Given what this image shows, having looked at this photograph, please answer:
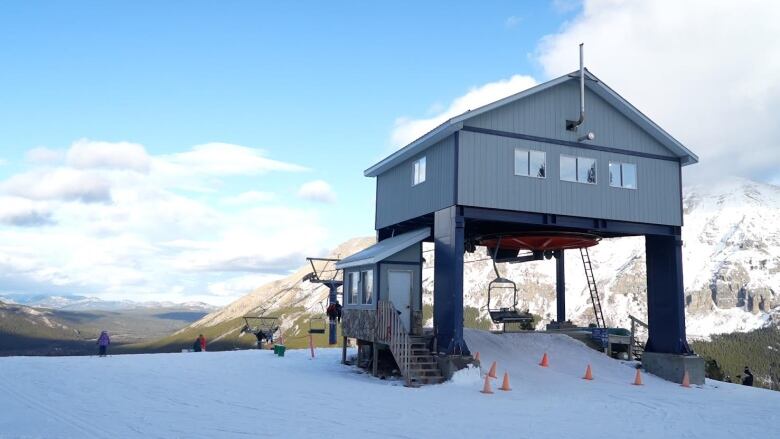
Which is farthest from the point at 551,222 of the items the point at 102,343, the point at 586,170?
the point at 102,343

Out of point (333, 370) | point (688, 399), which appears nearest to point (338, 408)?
point (333, 370)

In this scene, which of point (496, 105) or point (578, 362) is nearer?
point (496, 105)

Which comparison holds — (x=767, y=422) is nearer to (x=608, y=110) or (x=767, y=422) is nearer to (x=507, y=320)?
(x=507, y=320)

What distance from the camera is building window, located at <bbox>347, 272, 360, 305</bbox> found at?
94.3ft

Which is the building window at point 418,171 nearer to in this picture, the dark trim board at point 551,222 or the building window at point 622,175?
the dark trim board at point 551,222

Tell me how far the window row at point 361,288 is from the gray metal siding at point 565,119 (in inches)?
293

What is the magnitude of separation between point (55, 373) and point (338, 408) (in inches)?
503

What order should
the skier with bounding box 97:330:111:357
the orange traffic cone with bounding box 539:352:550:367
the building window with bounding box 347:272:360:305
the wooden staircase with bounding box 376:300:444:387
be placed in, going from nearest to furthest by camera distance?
the wooden staircase with bounding box 376:300:444:387, the orange traffic cone with bounding box 539:352:550:367, the building window with bounding box 347:272:360:305, the skier with bounding box 97:330:111:357

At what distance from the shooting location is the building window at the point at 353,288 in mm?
28734

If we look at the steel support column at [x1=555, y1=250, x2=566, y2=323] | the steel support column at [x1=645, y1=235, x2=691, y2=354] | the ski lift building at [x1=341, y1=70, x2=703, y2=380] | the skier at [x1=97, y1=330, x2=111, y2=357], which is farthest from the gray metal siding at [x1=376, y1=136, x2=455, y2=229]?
the skier at [x1=97, y1=330, x2=111, y2=357]

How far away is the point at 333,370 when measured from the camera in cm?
2752

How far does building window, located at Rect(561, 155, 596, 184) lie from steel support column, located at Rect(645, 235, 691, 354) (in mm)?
4813

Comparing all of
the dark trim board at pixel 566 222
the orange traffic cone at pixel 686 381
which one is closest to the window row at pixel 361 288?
the dark trim board at pixel 566 222

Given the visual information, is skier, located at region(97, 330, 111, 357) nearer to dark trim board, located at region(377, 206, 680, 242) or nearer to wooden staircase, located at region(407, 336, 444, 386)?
dark trim board, located at region(377, 206, 680, 242)
